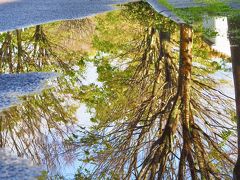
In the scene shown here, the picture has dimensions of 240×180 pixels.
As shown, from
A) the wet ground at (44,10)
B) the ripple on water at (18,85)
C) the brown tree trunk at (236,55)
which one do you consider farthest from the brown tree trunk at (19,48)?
the brown tree trunk at (236,55)

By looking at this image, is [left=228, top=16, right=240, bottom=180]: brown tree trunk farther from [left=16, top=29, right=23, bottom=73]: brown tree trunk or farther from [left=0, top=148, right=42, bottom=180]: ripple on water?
[left=16, top=29, right=23, bottom=73]: brown tree trunk

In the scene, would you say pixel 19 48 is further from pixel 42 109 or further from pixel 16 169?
pixel 16 169

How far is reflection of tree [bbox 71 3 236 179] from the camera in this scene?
4.30m

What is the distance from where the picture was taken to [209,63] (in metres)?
6.55

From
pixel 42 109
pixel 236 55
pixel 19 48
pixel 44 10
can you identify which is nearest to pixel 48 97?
pixel 42 109

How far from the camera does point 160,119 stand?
5086mm

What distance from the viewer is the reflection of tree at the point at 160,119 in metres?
4.30

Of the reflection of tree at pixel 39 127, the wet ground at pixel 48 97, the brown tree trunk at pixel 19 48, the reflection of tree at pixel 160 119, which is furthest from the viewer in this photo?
the brown tree trunk at pixel 19 48

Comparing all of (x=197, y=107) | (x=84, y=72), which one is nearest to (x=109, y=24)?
(x=84, y=72)

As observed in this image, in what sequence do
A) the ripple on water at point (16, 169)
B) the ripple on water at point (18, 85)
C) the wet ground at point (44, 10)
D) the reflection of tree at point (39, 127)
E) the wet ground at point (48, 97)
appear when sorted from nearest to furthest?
the ripple on water at point (16, 169), the wet ground at point (48, 97), the reflection of tree at point (39, 127), the ripple on water at point (18, 85), the wet ground at point (44, 10)

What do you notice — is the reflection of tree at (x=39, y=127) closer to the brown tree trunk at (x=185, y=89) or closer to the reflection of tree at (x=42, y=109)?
the reflection of tree at (x=42, y=109)

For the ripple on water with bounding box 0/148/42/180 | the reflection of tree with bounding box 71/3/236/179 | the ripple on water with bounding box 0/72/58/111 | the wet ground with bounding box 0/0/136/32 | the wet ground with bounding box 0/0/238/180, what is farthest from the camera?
the wet ground with bounding box 0/0/136/32

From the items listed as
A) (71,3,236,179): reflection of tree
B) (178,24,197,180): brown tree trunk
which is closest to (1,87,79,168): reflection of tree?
(71,3,236,179): reflection of tree

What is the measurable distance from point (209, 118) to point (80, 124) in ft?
4.64
